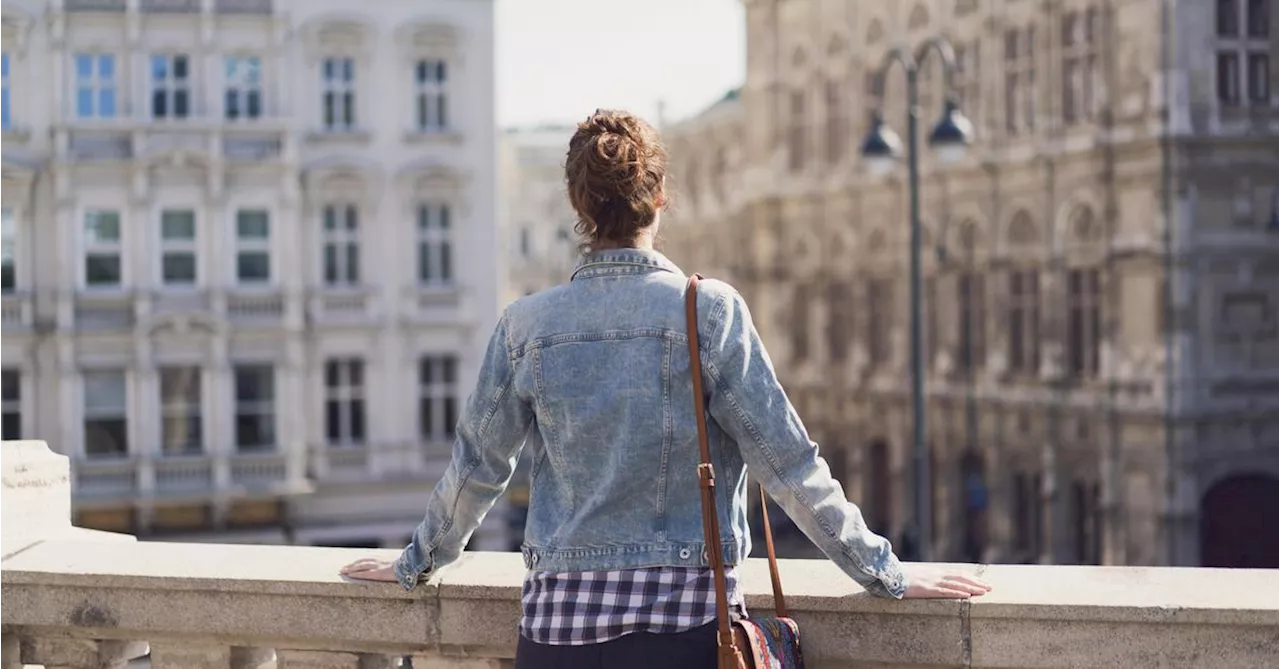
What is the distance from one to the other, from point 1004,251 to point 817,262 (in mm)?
8917

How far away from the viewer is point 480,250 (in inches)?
1211

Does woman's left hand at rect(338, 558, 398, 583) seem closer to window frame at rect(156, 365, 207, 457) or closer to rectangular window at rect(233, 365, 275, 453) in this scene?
window frame at rect(156, 365, 207, 457)

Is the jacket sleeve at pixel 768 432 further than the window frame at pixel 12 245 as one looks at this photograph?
No

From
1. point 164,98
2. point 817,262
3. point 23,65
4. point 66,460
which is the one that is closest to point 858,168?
point 817,262

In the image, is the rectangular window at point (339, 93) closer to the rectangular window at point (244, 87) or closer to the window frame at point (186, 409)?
the rectangular window at point (244, 87)

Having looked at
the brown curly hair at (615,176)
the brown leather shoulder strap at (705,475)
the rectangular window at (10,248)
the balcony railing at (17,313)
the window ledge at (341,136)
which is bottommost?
the brown leather shoulder strap at (705,475)

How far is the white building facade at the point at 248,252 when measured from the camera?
28.3 metres

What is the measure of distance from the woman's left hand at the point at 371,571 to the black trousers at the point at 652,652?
3.52ft

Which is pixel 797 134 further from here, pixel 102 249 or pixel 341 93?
pixel 102 249

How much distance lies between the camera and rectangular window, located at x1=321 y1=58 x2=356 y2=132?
30000mm

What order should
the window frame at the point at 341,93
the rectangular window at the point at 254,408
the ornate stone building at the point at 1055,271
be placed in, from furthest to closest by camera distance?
the window frame at the point at 341,93
the rectangular window at the point at 254,408
the ornate stone building at the point at 1055,271

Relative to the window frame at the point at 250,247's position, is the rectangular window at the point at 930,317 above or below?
below

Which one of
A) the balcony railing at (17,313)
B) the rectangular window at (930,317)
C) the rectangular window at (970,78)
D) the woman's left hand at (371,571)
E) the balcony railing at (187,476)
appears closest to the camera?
the woman's left hand at (371,571)

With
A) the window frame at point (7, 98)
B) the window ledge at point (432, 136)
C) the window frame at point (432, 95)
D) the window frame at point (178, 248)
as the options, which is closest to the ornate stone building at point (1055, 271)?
the window ledge at point (432, 136)
